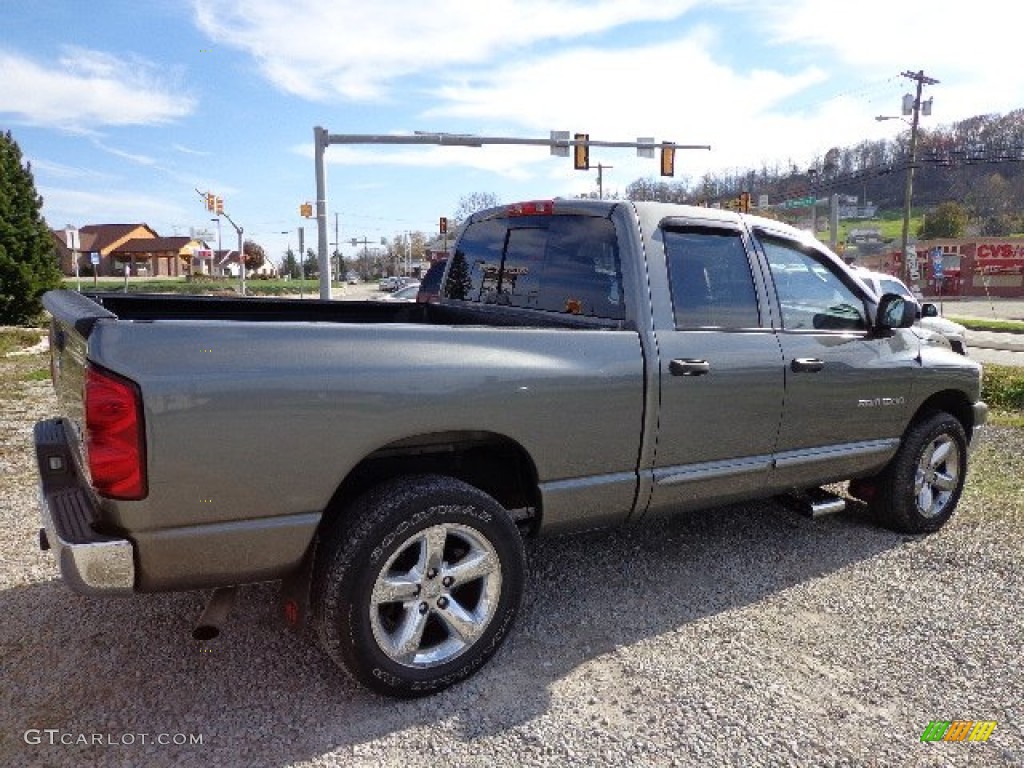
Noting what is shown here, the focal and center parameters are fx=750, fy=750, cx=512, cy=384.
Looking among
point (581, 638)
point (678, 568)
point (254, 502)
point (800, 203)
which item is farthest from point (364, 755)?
point (800, 203)

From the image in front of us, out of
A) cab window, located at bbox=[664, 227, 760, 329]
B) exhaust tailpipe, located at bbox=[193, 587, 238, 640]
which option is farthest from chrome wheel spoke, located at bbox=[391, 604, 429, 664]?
cab window, located at bbox=[664, 227, 760, 329]

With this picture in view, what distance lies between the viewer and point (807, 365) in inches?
149

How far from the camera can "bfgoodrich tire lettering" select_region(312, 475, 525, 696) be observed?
2.62 meters

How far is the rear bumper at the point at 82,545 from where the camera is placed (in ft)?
7.48

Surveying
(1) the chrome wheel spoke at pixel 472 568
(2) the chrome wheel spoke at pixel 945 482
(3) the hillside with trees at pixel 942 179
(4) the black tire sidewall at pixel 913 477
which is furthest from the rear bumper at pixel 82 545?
(3) the hillside with trees at pixel 942 179

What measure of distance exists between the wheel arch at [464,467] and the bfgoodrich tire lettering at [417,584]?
0.13 metres

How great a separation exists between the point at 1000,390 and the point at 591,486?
8573 millimetres

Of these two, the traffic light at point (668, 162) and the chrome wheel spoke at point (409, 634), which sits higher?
the traffic light at point (668, 162)

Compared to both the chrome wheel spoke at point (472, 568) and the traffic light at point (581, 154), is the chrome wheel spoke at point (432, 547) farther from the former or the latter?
the traffic light at point (581, 154)

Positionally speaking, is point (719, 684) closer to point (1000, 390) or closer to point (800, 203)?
point (1000, 390)

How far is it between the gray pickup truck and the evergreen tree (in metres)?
18.3

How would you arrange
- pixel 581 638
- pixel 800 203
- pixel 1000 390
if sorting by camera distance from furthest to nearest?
pixel 800 203 < pixel 1000 390 < pixel 581 638

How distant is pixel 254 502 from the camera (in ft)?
8.00

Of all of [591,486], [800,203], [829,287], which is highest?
[800,203]
